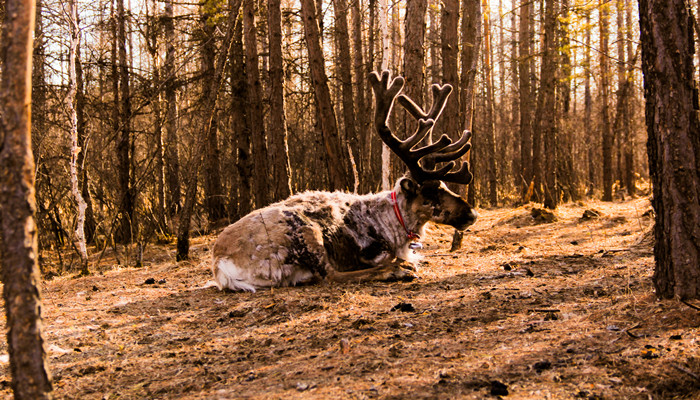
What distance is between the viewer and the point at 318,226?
6.02 metres

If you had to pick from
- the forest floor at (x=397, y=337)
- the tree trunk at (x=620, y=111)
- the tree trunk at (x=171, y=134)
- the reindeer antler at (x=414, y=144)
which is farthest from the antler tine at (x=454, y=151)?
the tree trunk at (x=620, y=111)

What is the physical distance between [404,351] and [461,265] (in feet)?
11.6

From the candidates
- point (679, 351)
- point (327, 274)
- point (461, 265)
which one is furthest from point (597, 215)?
point (679, 351)

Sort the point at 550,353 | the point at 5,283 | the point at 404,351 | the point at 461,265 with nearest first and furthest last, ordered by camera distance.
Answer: the point at 5,283 < the point at 550,353 < the point at 404,351 < the point at 461,265

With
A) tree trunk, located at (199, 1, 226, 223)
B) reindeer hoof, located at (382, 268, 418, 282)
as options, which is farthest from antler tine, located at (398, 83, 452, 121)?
tree trunk, located at (199, 1, 226, 223)

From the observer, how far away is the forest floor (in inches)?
116

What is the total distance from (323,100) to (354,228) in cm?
398

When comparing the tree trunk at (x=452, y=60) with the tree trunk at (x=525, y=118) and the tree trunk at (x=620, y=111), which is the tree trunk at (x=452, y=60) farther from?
the tree trunk at (x=620, y=111)

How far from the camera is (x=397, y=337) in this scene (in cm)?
387

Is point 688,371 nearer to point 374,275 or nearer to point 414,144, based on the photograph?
point 374,275

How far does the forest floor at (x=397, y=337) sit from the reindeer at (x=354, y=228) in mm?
248

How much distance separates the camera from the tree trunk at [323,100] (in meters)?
9.42

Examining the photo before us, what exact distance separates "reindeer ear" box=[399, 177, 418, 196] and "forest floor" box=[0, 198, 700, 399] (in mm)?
1038

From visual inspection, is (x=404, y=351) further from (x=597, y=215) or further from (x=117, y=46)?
(x=117, y=46)
